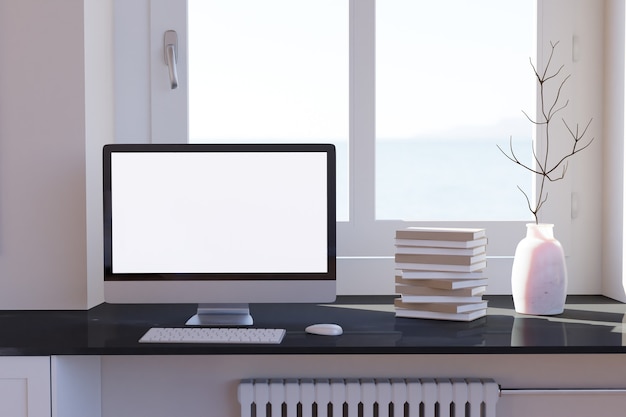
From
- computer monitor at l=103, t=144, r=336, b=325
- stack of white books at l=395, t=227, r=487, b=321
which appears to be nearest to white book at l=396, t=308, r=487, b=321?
stack of white books at l=395, t=227, r=487, b=321

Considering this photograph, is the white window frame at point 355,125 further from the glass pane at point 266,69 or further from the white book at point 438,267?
the white book at point 438,267

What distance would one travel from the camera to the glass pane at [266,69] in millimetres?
2635

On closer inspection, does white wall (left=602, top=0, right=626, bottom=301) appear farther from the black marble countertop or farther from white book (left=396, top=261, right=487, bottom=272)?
white book (left=396, top=261, right=487, bottom=272)

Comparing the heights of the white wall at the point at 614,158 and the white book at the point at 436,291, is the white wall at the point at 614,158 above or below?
above

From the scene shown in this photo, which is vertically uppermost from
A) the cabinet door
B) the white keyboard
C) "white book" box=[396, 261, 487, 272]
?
"white book" box=[396, 261, 487, 272]

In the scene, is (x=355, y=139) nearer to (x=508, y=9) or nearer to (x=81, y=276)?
(x=508, y=9)

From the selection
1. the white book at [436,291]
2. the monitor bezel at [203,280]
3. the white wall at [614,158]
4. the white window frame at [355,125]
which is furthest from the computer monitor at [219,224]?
the white wall at [614,158]

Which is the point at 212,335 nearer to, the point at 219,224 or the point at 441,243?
the point at 219,224

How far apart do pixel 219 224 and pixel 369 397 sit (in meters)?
0.63

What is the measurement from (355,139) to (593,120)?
2.65 feet

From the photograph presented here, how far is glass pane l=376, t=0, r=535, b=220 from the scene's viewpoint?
8.70ft

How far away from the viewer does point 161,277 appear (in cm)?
209

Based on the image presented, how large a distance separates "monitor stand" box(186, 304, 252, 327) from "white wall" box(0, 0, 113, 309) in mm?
410

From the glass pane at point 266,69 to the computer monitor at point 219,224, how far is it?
1.78ft
